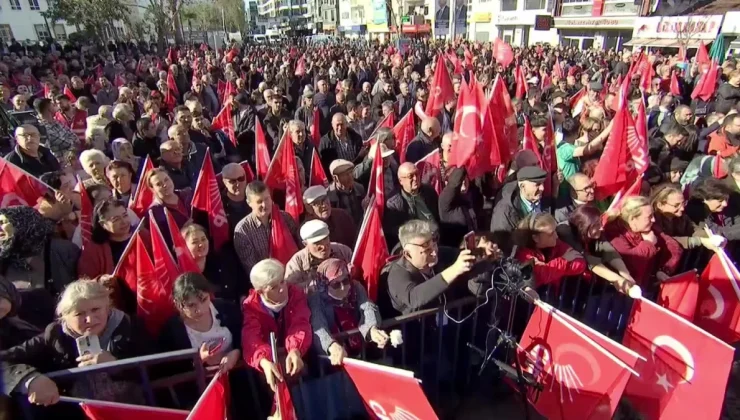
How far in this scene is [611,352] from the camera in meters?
2.56

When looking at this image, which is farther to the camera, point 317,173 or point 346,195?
point 317,173

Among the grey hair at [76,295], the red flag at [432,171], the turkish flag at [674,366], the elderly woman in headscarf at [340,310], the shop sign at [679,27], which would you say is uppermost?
the shop sign at [679,27]

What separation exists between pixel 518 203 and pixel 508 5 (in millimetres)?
46360

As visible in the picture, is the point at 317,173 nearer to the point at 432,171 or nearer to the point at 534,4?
the point at 432,171

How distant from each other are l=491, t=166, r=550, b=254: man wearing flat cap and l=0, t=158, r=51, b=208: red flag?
3.87 metres

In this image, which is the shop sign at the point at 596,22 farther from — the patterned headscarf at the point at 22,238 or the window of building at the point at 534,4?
the patterned headscarf at the point at 22,238

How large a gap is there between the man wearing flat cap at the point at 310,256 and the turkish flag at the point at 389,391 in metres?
0.72

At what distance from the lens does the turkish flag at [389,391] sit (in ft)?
7.33

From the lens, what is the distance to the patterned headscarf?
9.57 ft

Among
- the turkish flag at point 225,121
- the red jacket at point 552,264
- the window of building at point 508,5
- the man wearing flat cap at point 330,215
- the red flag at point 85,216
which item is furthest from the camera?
the window of building at point 508,5

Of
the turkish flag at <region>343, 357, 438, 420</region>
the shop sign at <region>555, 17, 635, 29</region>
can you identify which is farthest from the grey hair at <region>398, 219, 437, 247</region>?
the shop sign at <region>555, 17, 635, 29</region>

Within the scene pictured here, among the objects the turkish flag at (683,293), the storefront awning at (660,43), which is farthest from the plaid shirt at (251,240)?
the storefront awning at (660,43)

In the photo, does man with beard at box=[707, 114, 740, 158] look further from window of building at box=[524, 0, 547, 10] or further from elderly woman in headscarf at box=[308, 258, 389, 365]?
window of building at box=[524, 0, 547, 10]

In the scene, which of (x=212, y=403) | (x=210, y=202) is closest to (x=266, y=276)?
(x=212, y=403)
